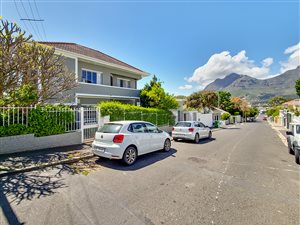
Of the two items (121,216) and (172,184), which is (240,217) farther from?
(121,216)

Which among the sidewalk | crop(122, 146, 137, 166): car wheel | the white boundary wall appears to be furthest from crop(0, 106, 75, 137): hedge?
the white boundary wall

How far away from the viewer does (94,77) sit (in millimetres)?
16000

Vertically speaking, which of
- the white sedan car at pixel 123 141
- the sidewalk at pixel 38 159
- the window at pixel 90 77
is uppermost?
the window at pixel 90 77

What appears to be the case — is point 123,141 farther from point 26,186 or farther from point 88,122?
point 88,122

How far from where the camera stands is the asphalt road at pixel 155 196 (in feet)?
9.65

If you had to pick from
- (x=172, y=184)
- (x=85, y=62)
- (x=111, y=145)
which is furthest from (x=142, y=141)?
(x=85, y=62)

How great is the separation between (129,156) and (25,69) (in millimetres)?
6753

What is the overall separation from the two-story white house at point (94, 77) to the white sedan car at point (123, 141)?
7135mm

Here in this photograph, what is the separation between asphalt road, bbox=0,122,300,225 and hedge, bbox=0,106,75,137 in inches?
121

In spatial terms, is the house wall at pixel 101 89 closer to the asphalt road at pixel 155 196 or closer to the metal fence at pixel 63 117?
the metal fence at pixel 63 117

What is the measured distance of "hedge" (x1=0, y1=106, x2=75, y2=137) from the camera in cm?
679

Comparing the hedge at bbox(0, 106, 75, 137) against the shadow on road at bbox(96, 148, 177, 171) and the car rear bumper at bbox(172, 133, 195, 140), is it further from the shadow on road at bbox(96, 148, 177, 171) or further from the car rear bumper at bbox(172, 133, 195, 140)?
the car rear bumper at bbox(172, 133, 195, 140)

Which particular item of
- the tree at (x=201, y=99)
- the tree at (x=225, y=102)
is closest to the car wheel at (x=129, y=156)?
the tree at (x=201, y=99)

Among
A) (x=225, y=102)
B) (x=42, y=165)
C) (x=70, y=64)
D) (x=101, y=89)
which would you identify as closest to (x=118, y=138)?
(x=42, y=165)
